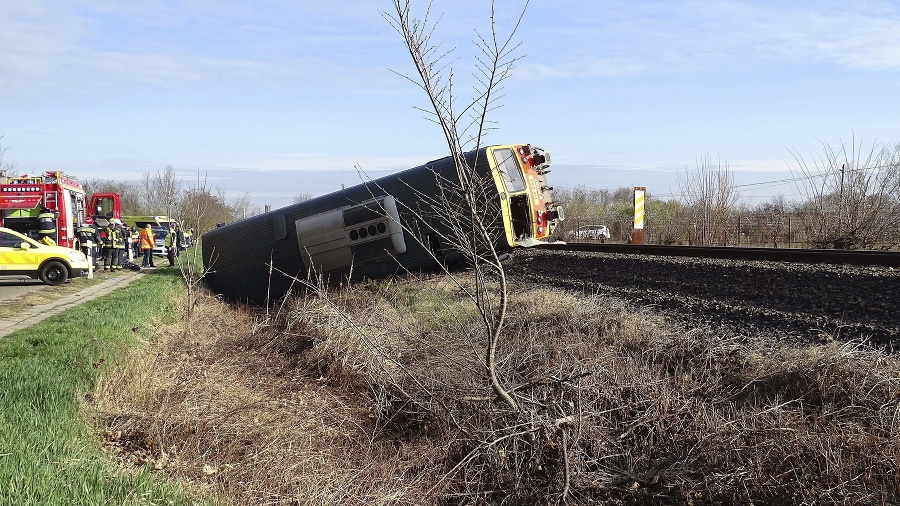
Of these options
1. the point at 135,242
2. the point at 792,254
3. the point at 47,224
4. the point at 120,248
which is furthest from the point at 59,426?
the point at 135,242

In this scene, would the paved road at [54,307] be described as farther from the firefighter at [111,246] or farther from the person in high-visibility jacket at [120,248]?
the person in high-visibility jacket at [120,248]

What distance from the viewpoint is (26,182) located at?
2039 centimetres

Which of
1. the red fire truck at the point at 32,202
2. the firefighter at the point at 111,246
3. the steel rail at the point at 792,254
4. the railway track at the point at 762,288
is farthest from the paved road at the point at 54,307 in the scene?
the steel rail at the point at 792,254

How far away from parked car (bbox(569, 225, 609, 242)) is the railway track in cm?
1427

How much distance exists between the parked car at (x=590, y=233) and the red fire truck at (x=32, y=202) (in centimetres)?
1774

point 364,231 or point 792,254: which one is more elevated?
point 364,231

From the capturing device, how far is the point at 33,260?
57.3 ft

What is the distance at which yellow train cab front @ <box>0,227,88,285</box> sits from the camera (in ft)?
56.5

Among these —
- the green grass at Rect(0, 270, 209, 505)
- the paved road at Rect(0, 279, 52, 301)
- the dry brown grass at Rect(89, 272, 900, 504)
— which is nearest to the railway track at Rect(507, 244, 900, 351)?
the dry brown grass at Rect(89, 272, 900, 504)

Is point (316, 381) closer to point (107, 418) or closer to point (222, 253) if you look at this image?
point (107, 418)

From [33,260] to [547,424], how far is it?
628 inches

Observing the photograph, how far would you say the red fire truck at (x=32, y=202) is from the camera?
20.2m

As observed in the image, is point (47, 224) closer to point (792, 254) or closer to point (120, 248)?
point (120, 248)

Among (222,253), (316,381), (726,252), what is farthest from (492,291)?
(222,253)
